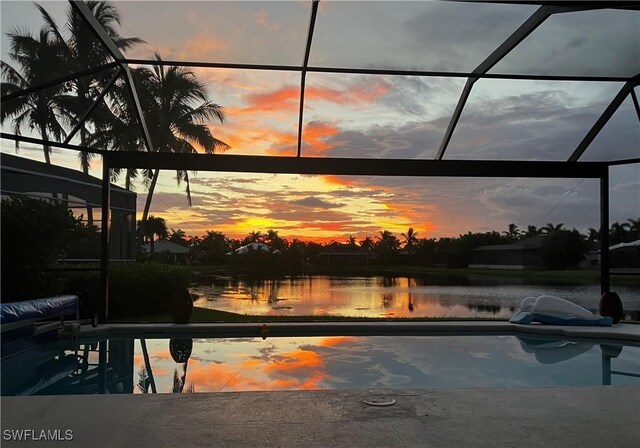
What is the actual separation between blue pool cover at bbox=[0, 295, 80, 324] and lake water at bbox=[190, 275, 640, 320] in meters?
10.3

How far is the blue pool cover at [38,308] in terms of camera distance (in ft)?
22.7

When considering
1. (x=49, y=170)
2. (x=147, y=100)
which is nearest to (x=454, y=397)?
(x=147, y=100)

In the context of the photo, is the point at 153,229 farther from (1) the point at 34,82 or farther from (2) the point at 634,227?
(2) the point at 634,227

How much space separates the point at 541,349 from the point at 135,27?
7319 mm

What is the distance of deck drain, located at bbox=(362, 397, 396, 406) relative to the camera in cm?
421

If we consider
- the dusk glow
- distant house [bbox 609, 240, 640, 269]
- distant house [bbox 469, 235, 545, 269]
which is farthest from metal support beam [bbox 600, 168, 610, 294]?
distant house [bbox 469, 235, 545, 269]

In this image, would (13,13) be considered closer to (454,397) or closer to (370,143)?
(370,143)

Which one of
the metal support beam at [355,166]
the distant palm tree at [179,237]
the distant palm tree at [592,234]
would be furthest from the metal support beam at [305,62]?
the distant palm tree at [592,234]

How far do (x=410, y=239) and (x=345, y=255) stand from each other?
2828 mm

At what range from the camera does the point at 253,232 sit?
20.1m

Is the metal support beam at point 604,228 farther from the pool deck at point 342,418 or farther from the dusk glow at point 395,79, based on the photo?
the pool deck at point 342,418

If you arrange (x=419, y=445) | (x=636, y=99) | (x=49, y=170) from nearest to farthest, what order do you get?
1. (x=419, y=445)
2. (x=636, y=99)
3. (x=49, y=170)

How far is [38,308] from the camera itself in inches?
295

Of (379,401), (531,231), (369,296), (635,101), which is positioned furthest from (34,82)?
(531,231)
